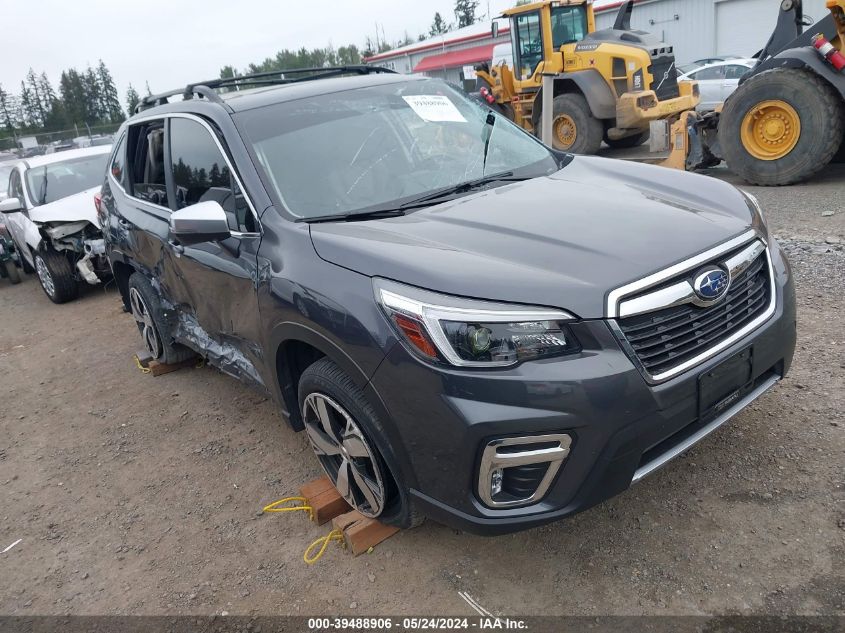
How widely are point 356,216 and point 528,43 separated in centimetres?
1138

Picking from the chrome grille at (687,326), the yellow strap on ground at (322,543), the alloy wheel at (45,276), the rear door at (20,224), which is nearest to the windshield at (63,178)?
the rear door at (20,224)

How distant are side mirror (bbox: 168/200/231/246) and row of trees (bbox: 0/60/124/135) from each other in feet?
231

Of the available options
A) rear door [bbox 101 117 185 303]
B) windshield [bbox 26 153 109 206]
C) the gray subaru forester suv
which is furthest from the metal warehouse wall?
rear door [bbox 101 117 185 303]

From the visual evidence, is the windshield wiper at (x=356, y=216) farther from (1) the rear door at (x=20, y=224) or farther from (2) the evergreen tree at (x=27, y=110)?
(2) the evergreen tree at (x=27, y=110)

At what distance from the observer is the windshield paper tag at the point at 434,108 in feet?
11.7

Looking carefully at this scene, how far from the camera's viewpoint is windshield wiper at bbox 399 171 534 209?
115 inches

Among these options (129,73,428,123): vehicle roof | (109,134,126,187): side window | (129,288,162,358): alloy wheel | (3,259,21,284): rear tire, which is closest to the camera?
(129,73,428,123): vehicle roof

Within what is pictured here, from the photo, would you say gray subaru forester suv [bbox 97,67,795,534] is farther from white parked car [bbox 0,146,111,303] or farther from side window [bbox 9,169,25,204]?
side window [bbox 9,169,25,204]

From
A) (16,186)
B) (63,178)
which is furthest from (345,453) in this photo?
(16,186)

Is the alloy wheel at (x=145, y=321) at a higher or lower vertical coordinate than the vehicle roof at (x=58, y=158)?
lower

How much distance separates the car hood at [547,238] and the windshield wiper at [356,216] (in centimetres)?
6

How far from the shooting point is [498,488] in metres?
2.18

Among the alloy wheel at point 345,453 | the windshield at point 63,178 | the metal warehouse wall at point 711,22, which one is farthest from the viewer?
the metal warehouse wall at point 711,22

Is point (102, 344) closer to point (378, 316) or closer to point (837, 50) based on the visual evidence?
point (378, 316)
